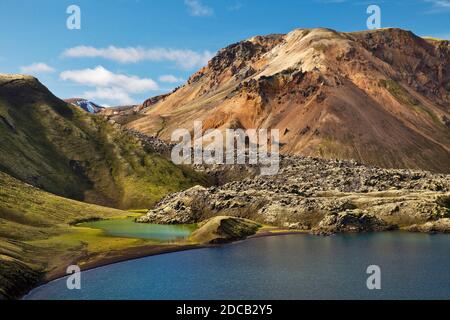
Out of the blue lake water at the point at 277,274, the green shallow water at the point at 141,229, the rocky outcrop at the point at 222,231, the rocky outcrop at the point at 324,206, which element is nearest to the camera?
the blue lake water at the point at 277,274

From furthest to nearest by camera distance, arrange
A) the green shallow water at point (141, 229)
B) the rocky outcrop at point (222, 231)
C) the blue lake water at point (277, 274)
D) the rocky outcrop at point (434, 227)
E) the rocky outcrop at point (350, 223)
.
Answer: the rocky outcrop at point (350, 223) → the rocky outcrop at point (434, 227) → the green shallow water at point (141, 229) → the rocky outcrop at point (222, 231) → the blue lake water at point (277, 274)

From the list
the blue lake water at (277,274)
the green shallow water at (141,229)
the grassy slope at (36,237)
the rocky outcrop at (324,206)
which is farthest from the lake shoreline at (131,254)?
the rocky outcrop at (324,206)

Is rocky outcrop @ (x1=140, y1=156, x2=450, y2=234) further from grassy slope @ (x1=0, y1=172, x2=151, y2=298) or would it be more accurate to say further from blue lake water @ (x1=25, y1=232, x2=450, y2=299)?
grassy slope @ (x1=0, y1=172, x2=151, y2=298)

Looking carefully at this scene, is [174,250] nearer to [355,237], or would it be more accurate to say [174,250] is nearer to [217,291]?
[217,291]

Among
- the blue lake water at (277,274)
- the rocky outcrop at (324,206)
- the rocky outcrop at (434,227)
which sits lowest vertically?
the blue lake water at (277,274)

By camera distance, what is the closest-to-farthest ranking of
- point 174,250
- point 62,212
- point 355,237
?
point 174,250 < point 355,237 < point 62,212

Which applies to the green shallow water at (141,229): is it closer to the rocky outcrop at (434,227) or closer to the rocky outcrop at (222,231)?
the rocky outcrop at (222,231)

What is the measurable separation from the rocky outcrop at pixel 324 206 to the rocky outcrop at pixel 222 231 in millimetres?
17961

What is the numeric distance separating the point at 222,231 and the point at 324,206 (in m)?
40.1

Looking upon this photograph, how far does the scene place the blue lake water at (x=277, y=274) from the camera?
80.9m

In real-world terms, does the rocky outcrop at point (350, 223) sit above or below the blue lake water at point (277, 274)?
above

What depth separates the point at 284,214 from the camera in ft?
539
